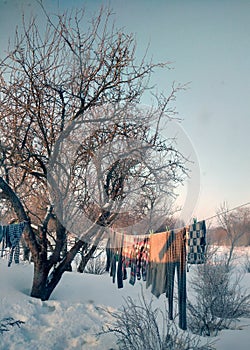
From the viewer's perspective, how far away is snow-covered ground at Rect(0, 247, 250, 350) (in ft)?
15.0

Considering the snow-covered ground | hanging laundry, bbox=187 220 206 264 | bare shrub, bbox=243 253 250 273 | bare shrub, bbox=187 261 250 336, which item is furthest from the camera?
bare shrub, bbox=243 253 250 273

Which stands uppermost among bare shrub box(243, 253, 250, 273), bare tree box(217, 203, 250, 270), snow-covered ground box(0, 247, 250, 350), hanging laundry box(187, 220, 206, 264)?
bare tree box(217, 203, 250, 270)

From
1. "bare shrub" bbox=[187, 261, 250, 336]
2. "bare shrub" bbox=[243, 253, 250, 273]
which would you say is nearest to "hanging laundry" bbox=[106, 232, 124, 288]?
"bare shrub" bbox=[187, 261, 250, 336]

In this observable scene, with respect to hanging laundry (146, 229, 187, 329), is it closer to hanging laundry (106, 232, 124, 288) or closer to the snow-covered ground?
the snow-covered ground

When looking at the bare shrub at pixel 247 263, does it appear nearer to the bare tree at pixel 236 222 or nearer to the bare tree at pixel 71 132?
the bare tree at pixel 236 222

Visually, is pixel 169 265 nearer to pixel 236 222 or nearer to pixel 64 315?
pixel 64 315

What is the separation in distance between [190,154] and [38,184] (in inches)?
136

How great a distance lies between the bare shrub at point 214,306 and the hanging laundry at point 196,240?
1.33 m

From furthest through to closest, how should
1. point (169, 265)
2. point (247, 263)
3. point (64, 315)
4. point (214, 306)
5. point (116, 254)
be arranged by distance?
point (247, 263)
point (116, 254)
point (214, 306)
point (64, 315)
point (169, 265)

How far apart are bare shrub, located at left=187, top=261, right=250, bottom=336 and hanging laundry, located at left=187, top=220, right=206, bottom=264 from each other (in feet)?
4.36

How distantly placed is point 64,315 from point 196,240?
257cm

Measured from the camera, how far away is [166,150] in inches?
274

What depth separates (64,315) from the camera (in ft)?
18.5

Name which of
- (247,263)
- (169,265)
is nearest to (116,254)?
(169,265)
